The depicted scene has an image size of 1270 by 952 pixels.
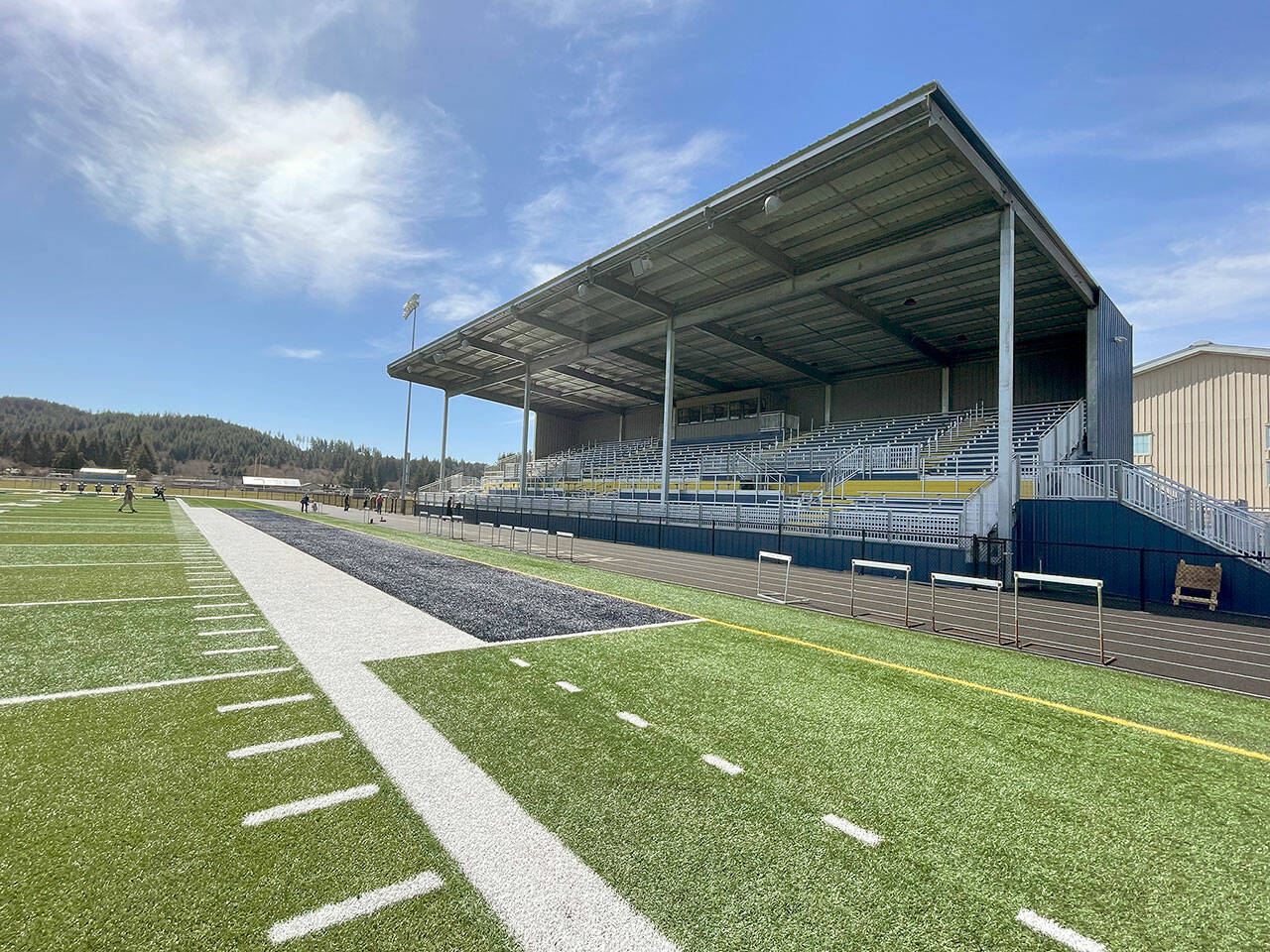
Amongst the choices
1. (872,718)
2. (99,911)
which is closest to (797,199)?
(872,718)

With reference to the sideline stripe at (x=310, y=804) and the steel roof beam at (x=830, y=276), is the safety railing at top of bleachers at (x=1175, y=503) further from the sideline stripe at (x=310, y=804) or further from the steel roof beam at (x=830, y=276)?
the sideline stripe at (x=310, y=804)


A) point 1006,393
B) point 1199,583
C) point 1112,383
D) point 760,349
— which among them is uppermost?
point 760,349

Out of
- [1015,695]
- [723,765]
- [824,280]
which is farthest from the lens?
[824,280]

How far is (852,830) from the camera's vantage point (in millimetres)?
3041

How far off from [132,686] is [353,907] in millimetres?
4069

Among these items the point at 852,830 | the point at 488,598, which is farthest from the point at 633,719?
the point at 488,598

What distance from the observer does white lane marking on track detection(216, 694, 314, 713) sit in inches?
175

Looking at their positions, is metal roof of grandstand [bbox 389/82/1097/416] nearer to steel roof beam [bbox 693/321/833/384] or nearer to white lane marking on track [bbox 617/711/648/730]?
steel roof beam [bbox 693/321/833/384]

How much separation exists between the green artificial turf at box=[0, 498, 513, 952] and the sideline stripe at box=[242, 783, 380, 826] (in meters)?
0.05

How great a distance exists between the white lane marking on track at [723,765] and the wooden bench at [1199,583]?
1287cm

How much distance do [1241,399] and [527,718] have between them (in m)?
35.5

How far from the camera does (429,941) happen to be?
2148mm

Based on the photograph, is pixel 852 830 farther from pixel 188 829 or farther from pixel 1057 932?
pixel 188 829

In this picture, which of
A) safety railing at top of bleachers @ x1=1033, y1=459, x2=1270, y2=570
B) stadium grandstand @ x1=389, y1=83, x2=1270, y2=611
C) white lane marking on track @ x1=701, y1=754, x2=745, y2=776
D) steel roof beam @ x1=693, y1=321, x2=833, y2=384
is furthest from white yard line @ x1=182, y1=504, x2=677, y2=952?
steel roof beam @ x1=693, y1=321, x2=833, y2=384
